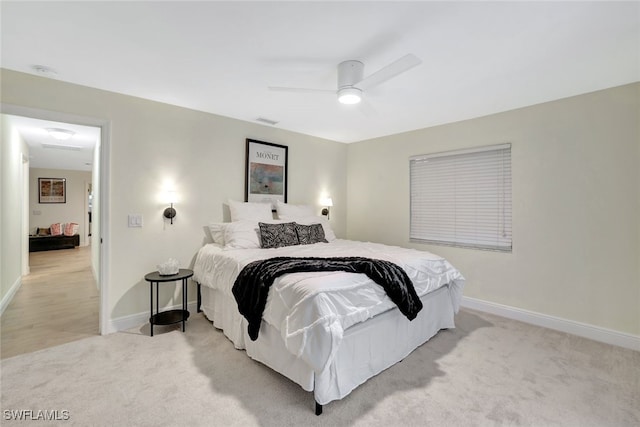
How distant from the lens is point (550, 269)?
3266 mm

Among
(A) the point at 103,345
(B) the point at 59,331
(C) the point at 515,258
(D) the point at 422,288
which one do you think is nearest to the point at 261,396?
(D) the point at 422,288

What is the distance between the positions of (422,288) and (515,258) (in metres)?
1.63

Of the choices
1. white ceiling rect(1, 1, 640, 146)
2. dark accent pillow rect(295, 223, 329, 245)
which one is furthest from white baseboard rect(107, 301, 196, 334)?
white ceiling rect(1, 1, 640, 146)

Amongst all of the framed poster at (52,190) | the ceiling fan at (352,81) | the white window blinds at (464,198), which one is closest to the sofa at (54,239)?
the framed poster at (52,190)

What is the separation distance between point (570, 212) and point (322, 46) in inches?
119

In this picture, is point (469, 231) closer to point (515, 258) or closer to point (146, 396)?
→ point (515, 258)

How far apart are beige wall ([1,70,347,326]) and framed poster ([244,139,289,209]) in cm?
11

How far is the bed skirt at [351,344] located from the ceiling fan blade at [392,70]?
1.79 metres

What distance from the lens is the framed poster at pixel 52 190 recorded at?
8.58 metres

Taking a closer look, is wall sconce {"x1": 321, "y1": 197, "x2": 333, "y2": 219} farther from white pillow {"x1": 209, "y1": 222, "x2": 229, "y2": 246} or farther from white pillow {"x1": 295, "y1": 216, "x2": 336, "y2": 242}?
white pillow {"x1": 209, "y1": 222, "x2": 229, "y2": 246}

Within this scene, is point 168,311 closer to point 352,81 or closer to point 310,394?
point 310,394

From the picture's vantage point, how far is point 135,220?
10.6ft

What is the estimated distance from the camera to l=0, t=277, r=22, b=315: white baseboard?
3.58m

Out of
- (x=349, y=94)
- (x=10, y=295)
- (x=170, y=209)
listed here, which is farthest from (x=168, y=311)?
(x=349, y=94)
